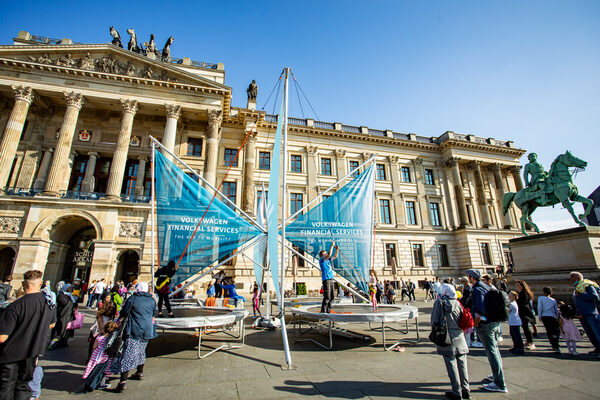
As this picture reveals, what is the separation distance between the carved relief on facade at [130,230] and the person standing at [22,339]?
19289mm

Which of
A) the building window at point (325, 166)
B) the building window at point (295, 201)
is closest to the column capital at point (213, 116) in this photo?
the building window at point (295, 201)

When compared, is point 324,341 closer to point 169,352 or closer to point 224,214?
point 169,352

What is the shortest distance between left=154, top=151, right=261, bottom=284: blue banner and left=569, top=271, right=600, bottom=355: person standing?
8.24 m

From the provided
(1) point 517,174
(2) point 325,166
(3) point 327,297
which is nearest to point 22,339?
(3) point 327,297

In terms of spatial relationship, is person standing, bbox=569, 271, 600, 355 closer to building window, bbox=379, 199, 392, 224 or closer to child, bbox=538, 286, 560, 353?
child, bbox=538, 286, 560, 353

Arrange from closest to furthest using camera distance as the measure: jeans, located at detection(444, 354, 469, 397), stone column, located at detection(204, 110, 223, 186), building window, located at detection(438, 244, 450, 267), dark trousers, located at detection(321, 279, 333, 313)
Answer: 1. jeans, located at detection(444, 354, 469, 397)
2. dark trousers, located at detection(321, 279, 333, 313)
3. stone column, located at detection(204, 110, 223, 186)
4. building window, located at detection(438, 244, 450, 267)

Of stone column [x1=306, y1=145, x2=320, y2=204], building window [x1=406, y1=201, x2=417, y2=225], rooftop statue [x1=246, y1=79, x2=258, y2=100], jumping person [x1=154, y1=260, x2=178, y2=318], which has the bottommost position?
jumping person [x1=154, y1=260, x2=178, y2=318]

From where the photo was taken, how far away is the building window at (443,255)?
3006cm

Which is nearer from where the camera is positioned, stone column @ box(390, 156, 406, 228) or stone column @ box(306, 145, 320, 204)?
stone column @ box(306, 145, 320, 204)

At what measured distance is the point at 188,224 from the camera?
7258 mm

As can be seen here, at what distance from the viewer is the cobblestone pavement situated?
156 inches

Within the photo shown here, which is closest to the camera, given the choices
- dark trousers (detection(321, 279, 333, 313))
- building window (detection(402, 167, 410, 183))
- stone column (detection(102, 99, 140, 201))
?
dark trousers (detection(321, 279, 333, 313))

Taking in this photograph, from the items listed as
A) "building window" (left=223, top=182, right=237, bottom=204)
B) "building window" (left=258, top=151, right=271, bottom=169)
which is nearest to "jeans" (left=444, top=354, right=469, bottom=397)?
"building window" (left=223, top=182, right=237, bottom=204)

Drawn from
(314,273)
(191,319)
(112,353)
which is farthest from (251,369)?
(314,273)
